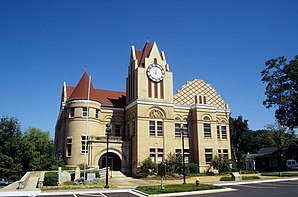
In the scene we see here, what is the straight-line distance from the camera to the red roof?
38344 millimetres

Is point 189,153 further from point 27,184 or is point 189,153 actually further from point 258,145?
point 258,145

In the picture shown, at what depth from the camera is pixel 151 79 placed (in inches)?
1531

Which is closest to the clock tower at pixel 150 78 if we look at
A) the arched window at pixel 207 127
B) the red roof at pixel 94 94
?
the red roof at pixel 94 94

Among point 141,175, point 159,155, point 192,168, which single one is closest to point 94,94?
point 159,155

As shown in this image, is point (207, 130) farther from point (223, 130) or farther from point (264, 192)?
point (264, 192)

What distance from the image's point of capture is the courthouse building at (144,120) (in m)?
36.1

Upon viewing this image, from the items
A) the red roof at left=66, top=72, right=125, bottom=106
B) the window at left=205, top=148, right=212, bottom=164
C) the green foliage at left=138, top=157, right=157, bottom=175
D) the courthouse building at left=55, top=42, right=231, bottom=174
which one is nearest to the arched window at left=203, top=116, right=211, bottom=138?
the courthouse building at left=55, top=42, right=231, bottom=174

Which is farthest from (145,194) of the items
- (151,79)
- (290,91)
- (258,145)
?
(258,145)

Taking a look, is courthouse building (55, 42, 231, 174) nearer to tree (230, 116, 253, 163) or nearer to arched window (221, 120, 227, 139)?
arched window (221, 120, 227, 139)

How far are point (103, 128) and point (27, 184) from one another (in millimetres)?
15316

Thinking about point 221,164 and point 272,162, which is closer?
point 221,164

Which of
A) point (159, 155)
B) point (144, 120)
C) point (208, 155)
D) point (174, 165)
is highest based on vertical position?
point (144, 120)

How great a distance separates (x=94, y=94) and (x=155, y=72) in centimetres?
983

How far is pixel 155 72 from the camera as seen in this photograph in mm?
39469
